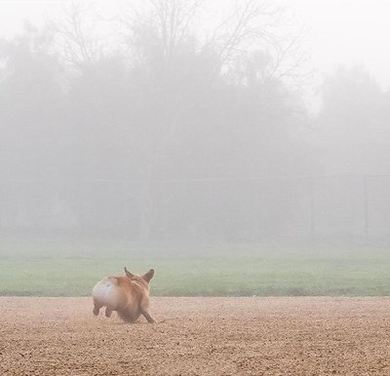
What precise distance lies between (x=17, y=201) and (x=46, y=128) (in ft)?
13.2

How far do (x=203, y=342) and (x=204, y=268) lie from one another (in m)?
13.5

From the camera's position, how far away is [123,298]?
8633mm

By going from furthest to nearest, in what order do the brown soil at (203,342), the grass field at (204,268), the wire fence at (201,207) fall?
1. the wire fence at (201,207)
2. the grass field at (204,268)
3. the brown soil at (203,342)

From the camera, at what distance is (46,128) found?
40688 mm

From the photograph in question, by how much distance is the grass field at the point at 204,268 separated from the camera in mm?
14898

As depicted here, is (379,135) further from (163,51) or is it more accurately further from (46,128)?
(46,128)

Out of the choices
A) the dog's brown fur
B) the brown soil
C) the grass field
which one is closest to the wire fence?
the grass field

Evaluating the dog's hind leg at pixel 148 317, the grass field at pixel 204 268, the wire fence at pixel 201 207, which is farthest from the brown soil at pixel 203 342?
the wire fence at pixel 201 207

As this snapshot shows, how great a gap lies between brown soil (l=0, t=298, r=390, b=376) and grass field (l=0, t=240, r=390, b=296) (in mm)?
4092

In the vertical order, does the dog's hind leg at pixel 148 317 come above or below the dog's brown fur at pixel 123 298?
below

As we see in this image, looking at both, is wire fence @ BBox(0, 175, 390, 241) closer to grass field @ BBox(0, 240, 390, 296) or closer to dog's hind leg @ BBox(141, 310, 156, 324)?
grass field @ BBox(0, 240, 390, 296)

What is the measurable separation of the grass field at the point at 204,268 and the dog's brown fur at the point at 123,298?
5.38 metres

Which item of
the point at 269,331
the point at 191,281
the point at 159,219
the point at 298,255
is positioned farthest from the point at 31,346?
the point at 159,219

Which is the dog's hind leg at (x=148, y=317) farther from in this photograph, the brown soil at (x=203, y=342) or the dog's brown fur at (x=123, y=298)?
the brown soil at (x=203, y=342)
